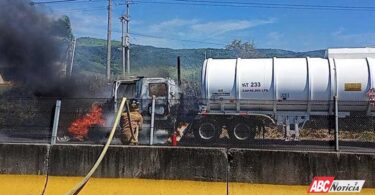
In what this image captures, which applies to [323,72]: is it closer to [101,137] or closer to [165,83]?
[165,83]

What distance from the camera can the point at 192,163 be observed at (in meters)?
7.28

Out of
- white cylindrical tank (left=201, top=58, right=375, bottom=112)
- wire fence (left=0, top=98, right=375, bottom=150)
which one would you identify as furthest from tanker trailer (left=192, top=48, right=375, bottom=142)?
wire fence (left=0, top=98, right=375, bottom=150)

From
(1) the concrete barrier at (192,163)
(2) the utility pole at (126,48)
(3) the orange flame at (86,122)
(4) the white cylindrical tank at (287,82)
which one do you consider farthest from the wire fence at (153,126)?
(2) the utility pole at (126,48)

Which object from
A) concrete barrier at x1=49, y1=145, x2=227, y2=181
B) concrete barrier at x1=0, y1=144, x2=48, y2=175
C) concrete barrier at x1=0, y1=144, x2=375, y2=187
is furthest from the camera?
concrete barrier at x1=0, y1=144, x2=48, y2=175

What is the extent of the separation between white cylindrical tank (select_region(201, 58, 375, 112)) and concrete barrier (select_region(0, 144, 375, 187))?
31.2 feet

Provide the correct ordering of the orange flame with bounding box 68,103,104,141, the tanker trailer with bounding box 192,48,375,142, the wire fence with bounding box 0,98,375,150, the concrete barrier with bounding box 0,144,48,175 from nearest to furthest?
1. the concrete barrier with bounding box 0,144,48,175
2. the wire fence with bounding box 0,98,375,150
3. the orange flame with bounding box 68,103,104,141
4. the tanker trailer with bounding box 192,48,375,142

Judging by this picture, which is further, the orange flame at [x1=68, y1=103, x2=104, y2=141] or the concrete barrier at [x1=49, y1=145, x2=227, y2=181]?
the orange flame at [x1=68, y1=103, x2=104, y2=141]

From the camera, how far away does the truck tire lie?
15.3 metres

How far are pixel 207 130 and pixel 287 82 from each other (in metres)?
3.74

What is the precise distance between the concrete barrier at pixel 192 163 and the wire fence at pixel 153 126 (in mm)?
638

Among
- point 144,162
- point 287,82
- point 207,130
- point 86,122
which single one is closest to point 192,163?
point 144,162

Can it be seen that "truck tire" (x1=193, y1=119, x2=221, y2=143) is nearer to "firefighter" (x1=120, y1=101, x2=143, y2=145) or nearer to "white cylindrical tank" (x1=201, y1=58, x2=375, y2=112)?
"white cylindrical tank" (x1=201, y1=58, x2=375, y2=112)

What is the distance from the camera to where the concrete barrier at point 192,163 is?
22.9ft

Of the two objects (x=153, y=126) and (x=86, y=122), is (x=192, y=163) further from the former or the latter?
(x=86, y=122)
